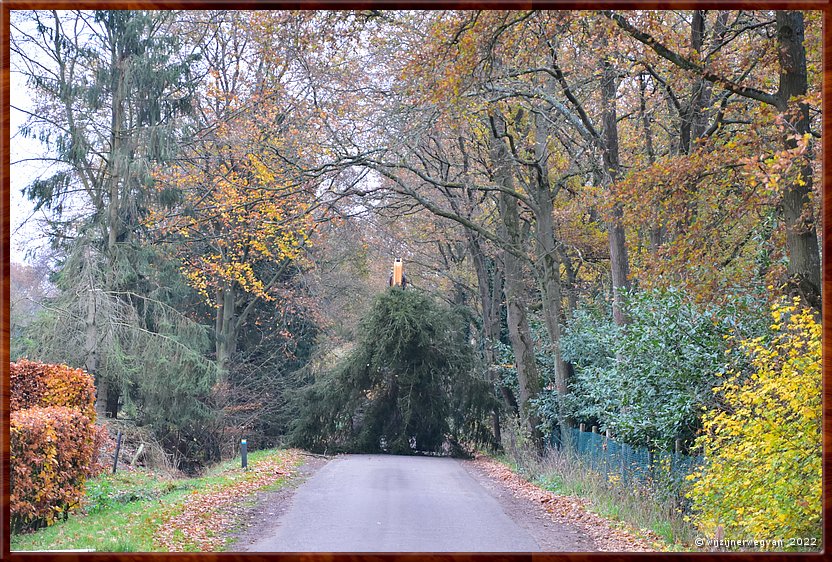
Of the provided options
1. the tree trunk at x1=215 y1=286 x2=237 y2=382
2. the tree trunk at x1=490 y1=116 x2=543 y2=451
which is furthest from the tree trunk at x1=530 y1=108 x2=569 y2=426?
the tree trunk at x1=215 y1=286 x2=237 y2=382

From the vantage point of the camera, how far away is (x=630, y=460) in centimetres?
1211

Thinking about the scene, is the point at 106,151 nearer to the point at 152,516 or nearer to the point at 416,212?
the point at 416,212

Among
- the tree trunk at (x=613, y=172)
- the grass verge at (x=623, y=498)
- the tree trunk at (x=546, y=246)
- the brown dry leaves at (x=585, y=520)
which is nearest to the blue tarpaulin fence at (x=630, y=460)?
the grass verge at (x=623, y=498)

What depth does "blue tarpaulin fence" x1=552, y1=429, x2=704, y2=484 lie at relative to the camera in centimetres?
1018

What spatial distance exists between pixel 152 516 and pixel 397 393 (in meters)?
14.7

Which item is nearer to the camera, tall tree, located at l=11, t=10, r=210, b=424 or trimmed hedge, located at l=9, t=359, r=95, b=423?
trimmed hedge, located at l=9, t=359, r=95, b=423

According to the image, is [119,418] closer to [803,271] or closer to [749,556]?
[803,271]

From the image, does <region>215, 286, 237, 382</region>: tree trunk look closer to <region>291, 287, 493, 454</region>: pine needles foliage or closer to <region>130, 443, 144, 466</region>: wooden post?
<region>291, 287, 493, 454</region>: pine needles foliage

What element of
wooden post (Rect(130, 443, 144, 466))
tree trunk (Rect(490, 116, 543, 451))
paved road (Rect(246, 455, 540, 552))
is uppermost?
tree trunk (Rect(490, 116, 543, 451))

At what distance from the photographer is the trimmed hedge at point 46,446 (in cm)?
905

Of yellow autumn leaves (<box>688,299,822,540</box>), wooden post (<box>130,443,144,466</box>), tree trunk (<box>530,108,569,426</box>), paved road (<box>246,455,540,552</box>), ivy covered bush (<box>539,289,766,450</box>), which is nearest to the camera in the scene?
yellow autumn leaves (<box>688,299,822,540</box>)

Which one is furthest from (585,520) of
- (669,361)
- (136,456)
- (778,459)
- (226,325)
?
(226,325)

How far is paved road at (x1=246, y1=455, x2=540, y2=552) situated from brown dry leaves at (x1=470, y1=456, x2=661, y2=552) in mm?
801

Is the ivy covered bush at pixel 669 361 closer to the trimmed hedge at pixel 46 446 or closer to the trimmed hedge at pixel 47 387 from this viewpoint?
the trimmed hedge at pixel 46 446
